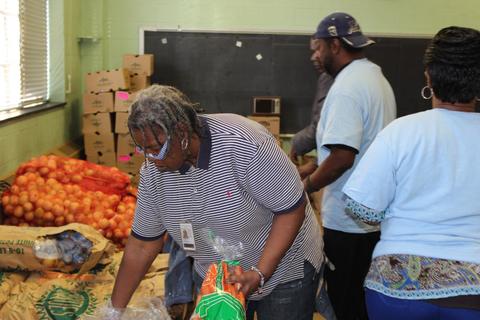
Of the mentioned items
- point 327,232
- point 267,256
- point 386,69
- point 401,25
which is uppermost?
point 401,25

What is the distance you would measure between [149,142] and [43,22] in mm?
3435

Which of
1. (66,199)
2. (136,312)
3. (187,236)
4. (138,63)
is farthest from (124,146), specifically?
(187,236)

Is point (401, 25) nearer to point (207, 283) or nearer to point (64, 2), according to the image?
point (64, 2)

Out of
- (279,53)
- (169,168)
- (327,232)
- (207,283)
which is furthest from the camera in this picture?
(279,53)

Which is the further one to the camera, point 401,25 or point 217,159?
point 401,25

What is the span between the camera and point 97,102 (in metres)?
4.68

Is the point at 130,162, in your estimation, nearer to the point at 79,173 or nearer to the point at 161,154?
the point at 79,173

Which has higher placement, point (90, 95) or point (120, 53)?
point (120, 53)

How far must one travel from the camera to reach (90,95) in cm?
468

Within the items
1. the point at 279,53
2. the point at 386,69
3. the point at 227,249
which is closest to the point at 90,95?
the point at 279,53

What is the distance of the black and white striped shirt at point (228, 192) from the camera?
1457 mm

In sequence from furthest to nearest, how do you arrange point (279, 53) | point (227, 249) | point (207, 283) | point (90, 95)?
point (279, 53), point (90, 95), point (227, 249), point (207, 283)

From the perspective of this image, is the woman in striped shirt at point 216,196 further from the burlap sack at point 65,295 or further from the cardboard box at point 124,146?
the cardboard box at point 124,146

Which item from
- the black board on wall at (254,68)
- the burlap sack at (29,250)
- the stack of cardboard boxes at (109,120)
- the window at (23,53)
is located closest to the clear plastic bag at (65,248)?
the burlap sack at (29,250)
